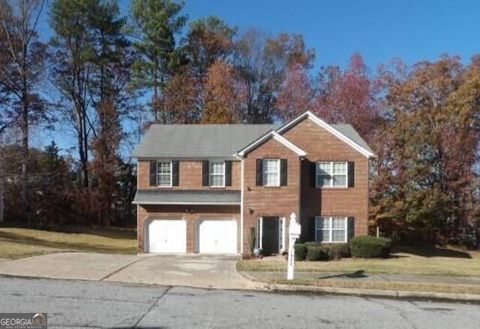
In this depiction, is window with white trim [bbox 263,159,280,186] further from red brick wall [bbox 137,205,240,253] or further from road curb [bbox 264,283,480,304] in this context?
road curb [bbox 264,283,480,304]

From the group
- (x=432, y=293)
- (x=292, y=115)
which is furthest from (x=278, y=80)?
(x=432, y=293)

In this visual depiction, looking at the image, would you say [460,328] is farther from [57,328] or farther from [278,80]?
[278,80]

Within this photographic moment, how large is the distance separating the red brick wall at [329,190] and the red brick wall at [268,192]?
1020 mm

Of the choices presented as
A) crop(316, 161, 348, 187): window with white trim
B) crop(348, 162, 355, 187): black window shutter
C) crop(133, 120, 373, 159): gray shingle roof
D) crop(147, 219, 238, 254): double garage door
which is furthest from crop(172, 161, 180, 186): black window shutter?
crop(348, 162, 355, 187): black window shutter

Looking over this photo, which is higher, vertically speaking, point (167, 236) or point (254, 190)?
point (254, 190)

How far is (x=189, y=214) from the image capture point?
112 ft

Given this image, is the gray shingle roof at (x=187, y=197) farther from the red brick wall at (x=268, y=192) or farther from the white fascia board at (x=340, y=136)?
the white fascia board at (x=340, y=136)

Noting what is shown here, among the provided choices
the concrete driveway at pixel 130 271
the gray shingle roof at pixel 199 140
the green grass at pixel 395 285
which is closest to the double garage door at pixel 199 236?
the gray shingle roof at pixel 199 140

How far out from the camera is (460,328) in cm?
1156

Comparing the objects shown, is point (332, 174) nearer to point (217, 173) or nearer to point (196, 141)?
point (217, 173)

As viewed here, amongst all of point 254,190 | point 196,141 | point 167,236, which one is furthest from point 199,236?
point 196,141

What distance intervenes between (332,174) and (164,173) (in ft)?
31.1

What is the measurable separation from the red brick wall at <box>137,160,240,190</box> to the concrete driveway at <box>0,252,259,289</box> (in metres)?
9.51

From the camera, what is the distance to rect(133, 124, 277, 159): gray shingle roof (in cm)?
3509
